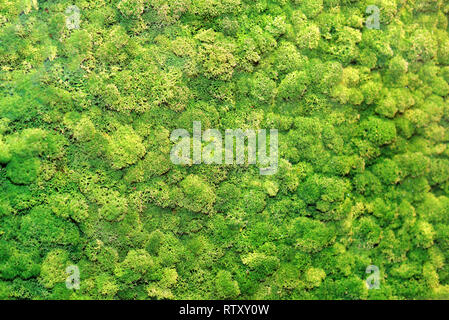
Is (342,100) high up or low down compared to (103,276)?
up

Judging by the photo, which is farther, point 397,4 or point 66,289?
point 397,4

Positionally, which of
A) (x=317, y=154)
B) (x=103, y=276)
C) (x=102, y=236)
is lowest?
(x=103, y=276)

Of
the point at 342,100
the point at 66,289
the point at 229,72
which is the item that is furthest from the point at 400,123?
the point at 66,289

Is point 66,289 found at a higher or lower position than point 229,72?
lower

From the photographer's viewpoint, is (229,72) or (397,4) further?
(397,4)
